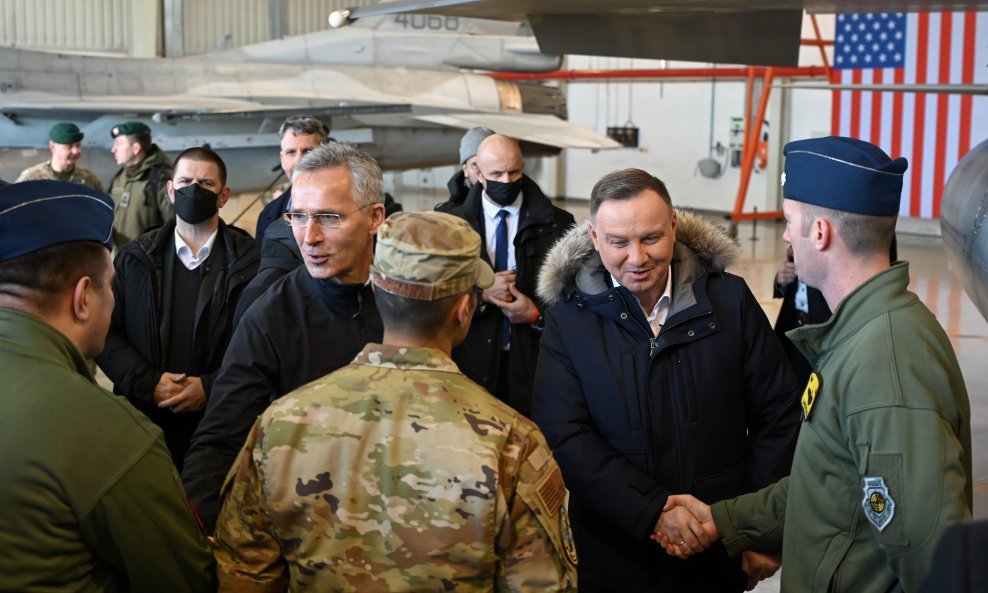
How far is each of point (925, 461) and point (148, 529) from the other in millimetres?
1418

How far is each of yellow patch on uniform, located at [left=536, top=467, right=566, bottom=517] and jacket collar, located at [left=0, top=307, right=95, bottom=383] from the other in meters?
0.86

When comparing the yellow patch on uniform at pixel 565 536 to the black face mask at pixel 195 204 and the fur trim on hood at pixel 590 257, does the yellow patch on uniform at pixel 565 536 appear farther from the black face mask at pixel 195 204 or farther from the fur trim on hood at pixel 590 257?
the black face mask at pixel 195 204

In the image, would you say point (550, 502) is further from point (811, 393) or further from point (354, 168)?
point (354, 168)

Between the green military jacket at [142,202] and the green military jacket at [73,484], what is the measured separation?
4938 mm

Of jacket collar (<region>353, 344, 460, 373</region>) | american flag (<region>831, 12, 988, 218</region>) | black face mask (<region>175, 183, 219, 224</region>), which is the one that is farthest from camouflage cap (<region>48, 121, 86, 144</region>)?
american flag (<region>831, 12, 988, 218</region>)

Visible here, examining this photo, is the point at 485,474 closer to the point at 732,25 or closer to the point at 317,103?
the point at 732,25

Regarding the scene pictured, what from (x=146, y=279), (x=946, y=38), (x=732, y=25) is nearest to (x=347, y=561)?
(x=146, y=279)

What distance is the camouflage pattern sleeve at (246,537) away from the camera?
190 centimetres

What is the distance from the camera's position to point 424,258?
1844 millimetres

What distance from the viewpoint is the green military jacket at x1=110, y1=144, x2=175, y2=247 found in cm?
652

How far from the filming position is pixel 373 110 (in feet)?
40.7

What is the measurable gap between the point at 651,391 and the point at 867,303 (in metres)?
0.74

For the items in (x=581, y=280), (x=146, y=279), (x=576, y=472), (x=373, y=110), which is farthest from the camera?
(x=373, y=110)

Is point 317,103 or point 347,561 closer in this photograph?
point 347,561
